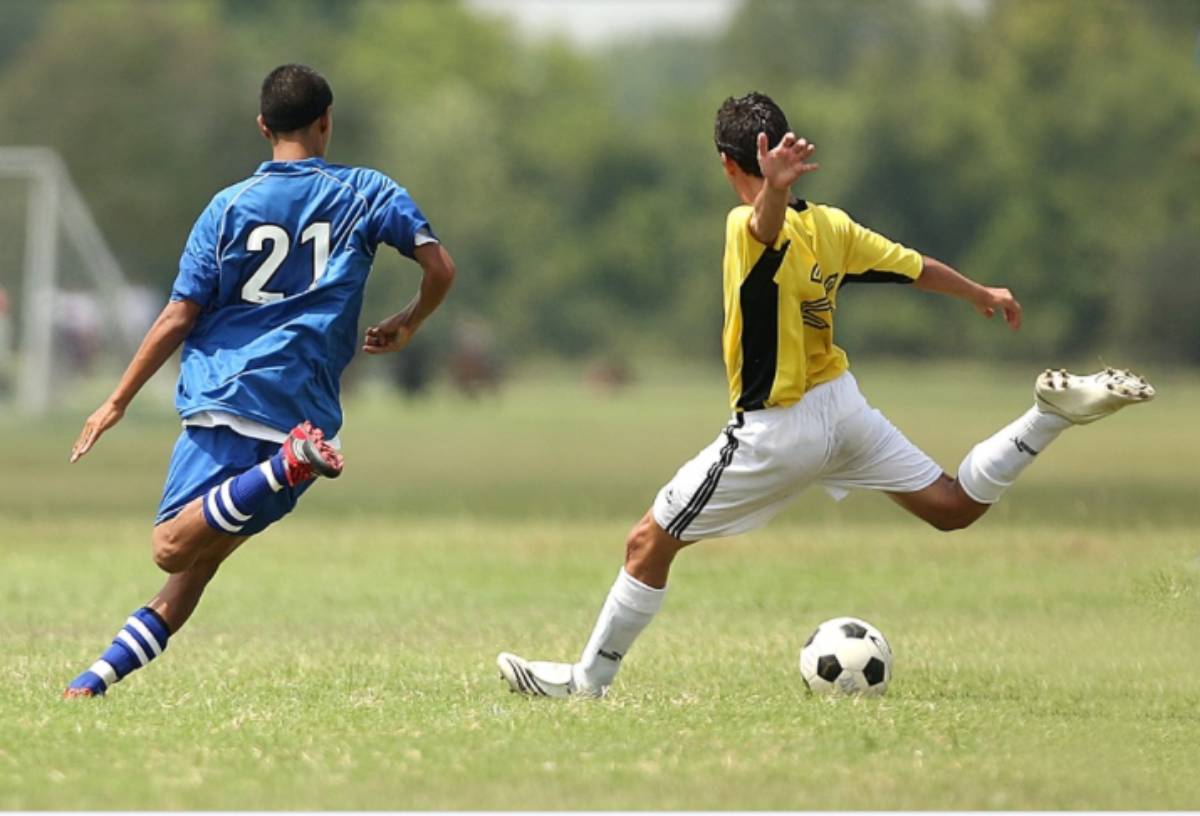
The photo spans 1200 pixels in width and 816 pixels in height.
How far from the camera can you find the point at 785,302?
795 centimetres

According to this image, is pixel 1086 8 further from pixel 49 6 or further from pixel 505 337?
pixel 49 6

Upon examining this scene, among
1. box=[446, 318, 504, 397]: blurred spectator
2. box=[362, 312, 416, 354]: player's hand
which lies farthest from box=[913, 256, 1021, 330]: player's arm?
box=[446, 318, 504, 397]: blurred spectator

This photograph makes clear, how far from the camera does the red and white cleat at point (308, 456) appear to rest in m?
7.52

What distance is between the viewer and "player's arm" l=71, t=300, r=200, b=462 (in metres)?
7.75

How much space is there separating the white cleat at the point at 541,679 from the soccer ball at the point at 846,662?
0.82 m

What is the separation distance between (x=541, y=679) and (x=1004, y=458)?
1836 millimetres

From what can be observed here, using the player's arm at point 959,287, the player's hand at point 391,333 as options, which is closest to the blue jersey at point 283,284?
the player's hand at point 391,333

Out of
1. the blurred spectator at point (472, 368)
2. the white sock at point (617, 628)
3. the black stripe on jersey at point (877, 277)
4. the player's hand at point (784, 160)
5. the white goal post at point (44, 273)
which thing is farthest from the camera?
the blurred spectator at point (472, 368)

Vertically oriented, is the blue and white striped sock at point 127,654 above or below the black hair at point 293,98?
below

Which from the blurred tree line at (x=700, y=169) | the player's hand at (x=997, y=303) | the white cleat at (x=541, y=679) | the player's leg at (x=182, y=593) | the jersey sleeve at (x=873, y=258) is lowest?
the player's leg at (x=182, y=593)

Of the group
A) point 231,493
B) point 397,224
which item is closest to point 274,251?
point 397,224

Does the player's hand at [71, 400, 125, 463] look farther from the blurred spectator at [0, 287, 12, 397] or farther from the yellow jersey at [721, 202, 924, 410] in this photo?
the blurred spectator at [0, 287, 12, 397]

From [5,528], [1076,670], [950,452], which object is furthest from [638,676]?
[950,452]

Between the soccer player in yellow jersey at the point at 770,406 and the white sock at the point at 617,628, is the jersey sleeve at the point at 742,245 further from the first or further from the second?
the white sock at the point at 617,628
